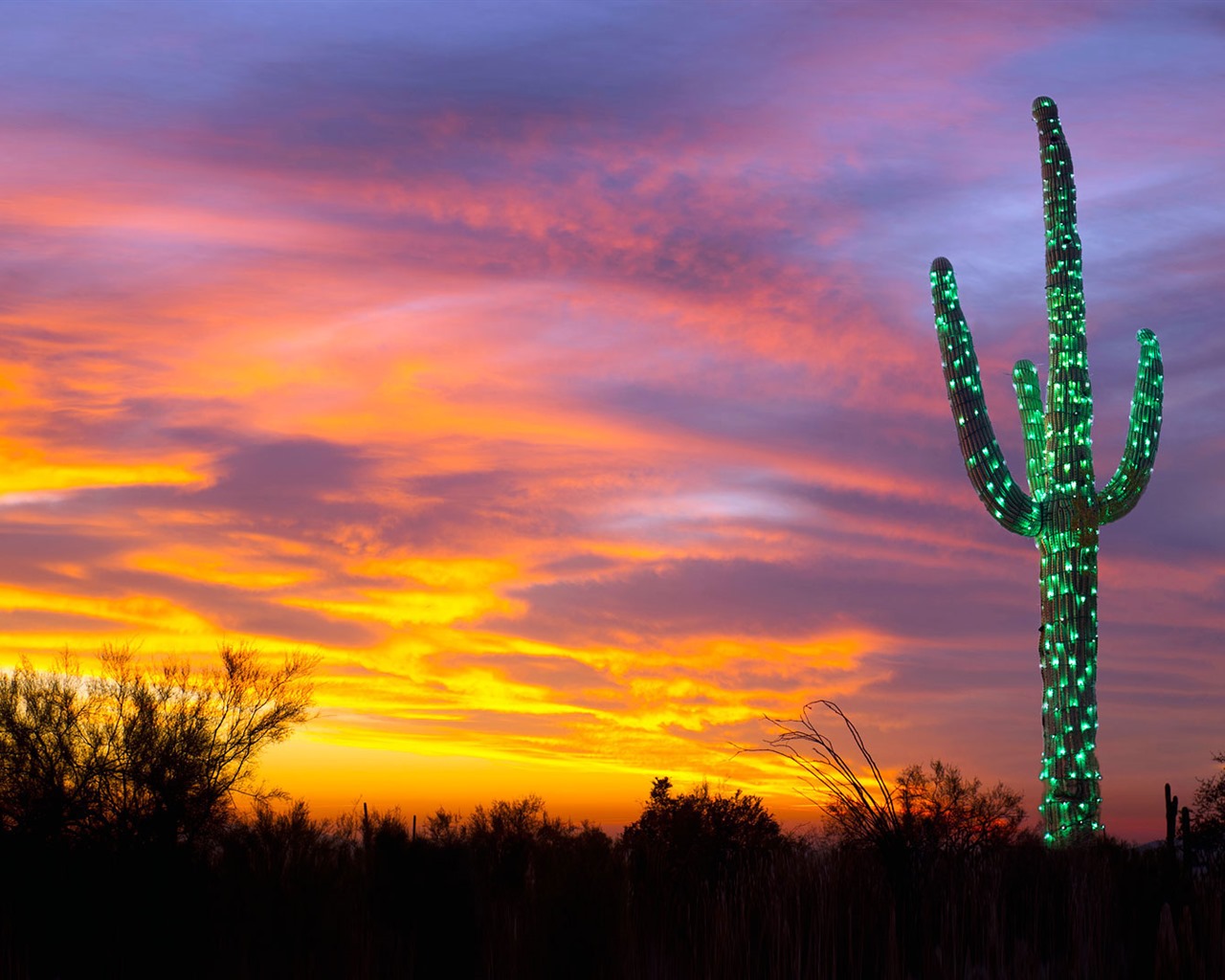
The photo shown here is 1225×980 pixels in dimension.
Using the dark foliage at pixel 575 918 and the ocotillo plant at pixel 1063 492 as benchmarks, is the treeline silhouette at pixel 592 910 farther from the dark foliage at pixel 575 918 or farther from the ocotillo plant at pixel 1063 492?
the ocotillo plant at pixel 1063 492

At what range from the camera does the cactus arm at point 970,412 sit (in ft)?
71.5

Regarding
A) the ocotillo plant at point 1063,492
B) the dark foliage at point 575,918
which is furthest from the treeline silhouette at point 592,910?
the ocotillo plant at point 1063,492

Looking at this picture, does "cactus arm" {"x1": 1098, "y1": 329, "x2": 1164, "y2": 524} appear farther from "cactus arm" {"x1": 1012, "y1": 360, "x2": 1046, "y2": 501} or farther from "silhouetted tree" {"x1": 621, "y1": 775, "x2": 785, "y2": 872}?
"silhouetted tree" {"x1": 621, "y1": 775, "x2": 785, "y2": 872}

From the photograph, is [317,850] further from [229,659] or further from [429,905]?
[229,659]

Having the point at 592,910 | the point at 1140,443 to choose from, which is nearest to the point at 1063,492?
the point at 1140,443

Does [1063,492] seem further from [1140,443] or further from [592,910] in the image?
[592,910]

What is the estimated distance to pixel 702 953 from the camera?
8195mm

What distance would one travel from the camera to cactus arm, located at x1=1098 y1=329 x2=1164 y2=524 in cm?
2264

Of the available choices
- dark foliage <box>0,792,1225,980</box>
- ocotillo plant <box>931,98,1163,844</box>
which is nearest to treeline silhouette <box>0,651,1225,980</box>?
dark foliage <box>0,792,1225,980</box>

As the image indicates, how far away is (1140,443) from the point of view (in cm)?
2283

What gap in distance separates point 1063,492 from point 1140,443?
153cm

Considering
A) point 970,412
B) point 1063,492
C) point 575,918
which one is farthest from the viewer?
point 1063,492

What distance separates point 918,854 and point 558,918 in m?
2.36

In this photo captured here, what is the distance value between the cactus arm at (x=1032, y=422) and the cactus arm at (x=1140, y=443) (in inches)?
42.5
